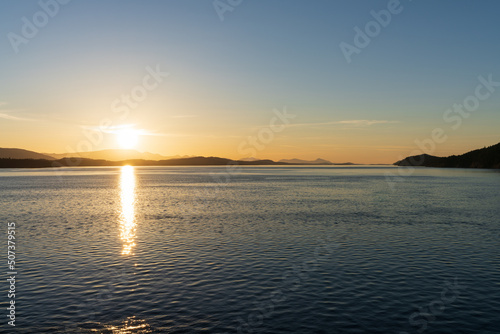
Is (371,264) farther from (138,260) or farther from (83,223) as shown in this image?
(83,223)

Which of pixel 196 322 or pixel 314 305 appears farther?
pixel 314 305

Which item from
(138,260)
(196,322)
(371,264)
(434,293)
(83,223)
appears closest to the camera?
(196,322)

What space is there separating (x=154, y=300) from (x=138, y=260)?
11.4 m

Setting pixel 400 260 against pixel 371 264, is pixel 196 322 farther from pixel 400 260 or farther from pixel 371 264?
pixel 400 260

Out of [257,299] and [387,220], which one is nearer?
[257,299]

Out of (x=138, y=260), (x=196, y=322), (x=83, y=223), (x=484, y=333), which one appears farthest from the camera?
(x=83, y=223)

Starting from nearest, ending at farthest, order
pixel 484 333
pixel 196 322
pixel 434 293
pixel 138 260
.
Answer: pixel 484 333
pixel 196 322
pixel 434 293
pixel 138 260

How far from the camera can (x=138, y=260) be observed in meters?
34.4

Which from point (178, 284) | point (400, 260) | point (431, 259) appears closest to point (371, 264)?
point (400, 260)

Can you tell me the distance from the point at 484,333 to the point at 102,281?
24549mm

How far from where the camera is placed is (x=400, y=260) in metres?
33.8

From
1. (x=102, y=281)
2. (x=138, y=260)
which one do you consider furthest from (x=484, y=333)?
(x=138, y=260)

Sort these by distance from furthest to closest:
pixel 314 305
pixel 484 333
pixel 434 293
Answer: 1. pixel 434 293
2. pixel 314 305
3. pixel 484 333

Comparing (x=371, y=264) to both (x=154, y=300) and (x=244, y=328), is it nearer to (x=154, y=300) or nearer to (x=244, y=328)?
(x=244, y=328)
